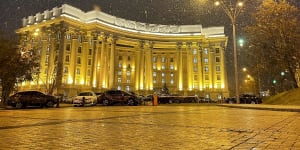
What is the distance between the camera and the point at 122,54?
93125 mm

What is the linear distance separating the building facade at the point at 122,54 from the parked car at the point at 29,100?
40976 millimetres

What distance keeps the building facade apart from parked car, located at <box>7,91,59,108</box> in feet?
134

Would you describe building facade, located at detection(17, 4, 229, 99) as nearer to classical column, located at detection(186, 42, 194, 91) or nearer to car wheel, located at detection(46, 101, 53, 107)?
classical column, located at detection(186, 42, 194, 91)

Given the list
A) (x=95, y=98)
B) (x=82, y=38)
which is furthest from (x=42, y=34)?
(x=95, y=98)

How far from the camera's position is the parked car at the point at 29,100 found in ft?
76.6

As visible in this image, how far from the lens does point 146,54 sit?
8819cm

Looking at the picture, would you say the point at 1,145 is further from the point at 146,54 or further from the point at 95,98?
the point at 146,54

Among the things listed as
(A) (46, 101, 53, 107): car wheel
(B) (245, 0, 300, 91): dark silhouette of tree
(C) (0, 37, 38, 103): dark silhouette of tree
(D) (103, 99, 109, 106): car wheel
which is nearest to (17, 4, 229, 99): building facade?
(C) (0, 37, 38, 103): dark silhouette of tree

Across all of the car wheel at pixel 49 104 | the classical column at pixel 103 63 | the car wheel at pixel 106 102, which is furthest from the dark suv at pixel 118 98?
→ the classical column at pixel 103 63

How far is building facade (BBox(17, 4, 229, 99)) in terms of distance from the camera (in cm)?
7075

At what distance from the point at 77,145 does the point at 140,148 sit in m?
1.22

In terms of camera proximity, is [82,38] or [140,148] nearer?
[140,148]

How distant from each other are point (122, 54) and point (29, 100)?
69.8m

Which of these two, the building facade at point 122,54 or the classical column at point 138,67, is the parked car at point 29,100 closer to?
the building facade at point 122,54
